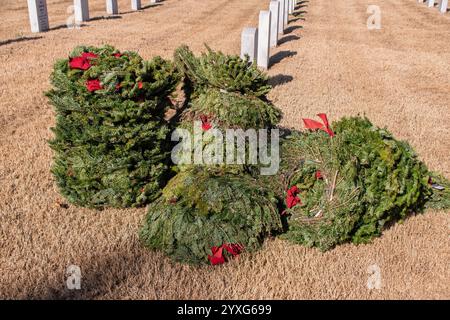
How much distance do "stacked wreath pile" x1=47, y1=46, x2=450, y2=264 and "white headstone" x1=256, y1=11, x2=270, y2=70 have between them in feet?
22.1

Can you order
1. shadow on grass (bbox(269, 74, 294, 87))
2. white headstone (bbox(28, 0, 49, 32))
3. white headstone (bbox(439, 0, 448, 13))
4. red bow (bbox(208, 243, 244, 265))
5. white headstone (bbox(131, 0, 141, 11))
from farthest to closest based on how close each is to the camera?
1. white headstone (bbox(439, 0, 448, 13))
2. white headstone (bbox(131, 0, 141, 11))
3. white headstone (bbox(28, 0, 49, 32))
4. shadow on grass (bbox(269, 74, 294, 87))
5. red bow (bbox(208, 243, 244, 265))

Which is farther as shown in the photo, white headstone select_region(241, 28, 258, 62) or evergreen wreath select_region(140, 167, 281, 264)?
white headstone select_region(241, 28, 258, 62)

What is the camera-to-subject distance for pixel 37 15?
1495cm

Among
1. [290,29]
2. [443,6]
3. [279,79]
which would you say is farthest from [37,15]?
[443,6]

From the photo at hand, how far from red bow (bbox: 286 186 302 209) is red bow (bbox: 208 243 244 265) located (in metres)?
0.72

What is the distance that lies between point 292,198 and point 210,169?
866 millimetres

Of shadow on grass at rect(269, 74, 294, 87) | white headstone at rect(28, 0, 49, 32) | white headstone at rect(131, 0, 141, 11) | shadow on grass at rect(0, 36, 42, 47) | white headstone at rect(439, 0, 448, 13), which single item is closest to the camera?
shadow on grass at rect(269, 74, 294, 87)

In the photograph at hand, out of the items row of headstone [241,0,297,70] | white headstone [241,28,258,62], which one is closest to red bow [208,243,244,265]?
row of headstone [241,0,297,70]

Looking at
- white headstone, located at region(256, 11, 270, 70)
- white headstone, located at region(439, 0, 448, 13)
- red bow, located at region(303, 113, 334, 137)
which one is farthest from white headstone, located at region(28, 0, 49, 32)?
white headstone, located at region(439, 0, 448, 13)

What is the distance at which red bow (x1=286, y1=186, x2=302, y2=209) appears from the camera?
176 inches

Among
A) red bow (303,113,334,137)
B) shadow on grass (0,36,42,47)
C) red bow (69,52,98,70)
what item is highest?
red bow (69,52,98,70)

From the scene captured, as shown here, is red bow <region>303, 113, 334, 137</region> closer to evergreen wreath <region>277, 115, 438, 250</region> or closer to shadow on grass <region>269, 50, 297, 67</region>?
evergreen wreath <region>277, 115, 438, 250</region>

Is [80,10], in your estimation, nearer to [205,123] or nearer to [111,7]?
[111,7]

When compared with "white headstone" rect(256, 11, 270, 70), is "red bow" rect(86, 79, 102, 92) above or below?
above
